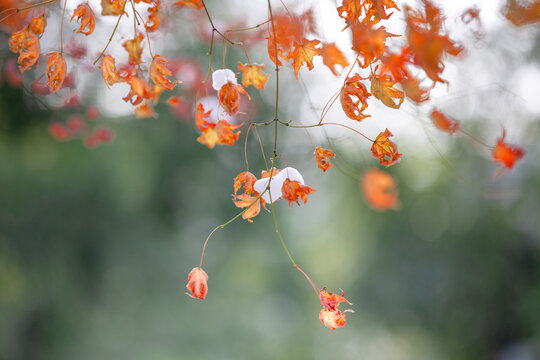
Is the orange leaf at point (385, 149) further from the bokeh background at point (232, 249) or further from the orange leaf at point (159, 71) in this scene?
the bokeh background at point (232, 249)

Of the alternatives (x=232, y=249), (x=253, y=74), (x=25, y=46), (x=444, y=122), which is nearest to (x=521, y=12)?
(x=444, y=122)

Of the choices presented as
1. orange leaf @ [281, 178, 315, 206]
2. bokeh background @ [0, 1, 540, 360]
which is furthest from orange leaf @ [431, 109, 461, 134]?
bokeh background @ [0, 1, 540, 360]

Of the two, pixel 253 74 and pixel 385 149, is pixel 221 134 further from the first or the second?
pixel 385 149

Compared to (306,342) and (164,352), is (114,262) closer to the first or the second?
(164,352)

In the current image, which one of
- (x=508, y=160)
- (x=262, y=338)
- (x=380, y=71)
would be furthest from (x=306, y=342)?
(x=380, y=71)

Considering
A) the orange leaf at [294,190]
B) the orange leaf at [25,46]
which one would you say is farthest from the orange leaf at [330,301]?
the orange leaf at [25,46]

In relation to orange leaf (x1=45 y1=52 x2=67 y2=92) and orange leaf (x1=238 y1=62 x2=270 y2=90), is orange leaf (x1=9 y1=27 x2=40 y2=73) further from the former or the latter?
orange leaf (x1=238 y1=62 x2=270 y2=90)
